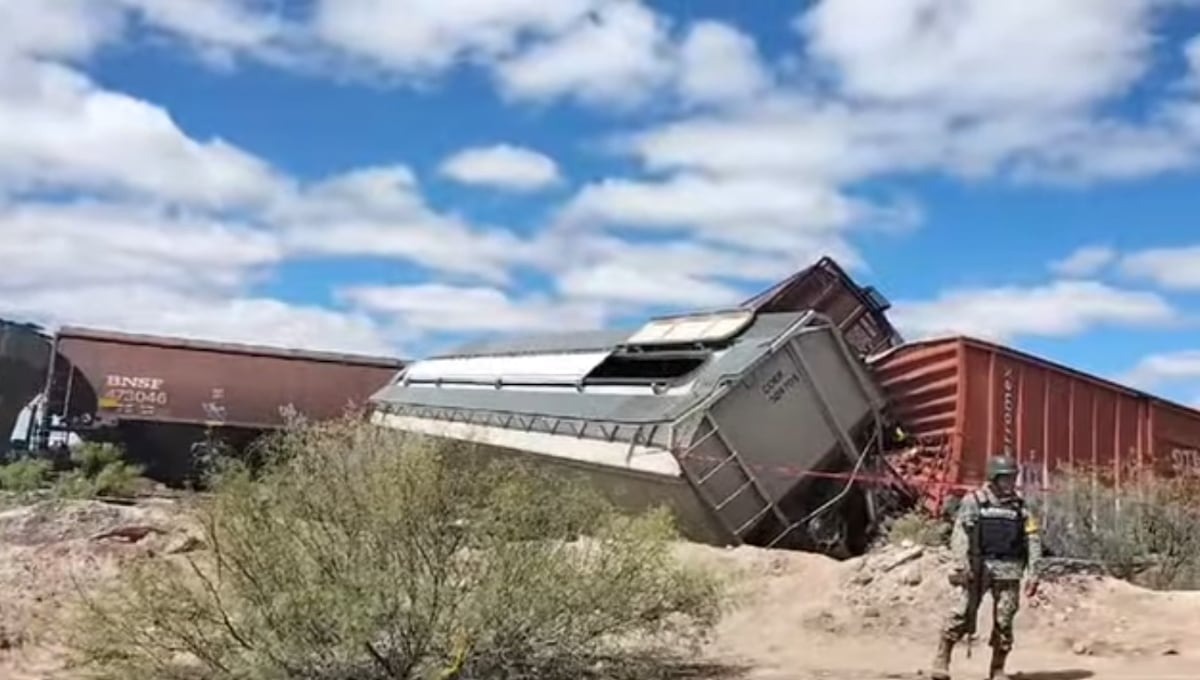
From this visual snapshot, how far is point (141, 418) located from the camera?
86.3 feet

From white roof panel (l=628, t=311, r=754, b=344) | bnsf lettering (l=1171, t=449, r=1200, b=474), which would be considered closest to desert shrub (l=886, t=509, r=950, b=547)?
white roof panel (l=628, t=311, r=754, b=344)

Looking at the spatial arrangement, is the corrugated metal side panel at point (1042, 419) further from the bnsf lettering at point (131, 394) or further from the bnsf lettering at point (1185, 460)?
the bnsf lettering at point (131, 394)

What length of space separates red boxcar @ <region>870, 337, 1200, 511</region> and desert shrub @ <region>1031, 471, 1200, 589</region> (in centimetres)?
71

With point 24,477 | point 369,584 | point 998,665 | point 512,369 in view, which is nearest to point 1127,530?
point 998,665

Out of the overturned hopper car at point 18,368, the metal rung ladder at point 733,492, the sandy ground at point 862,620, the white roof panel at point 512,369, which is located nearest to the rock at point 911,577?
the sandy ground at point 862,620

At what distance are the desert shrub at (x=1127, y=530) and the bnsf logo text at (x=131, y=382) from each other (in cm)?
1852

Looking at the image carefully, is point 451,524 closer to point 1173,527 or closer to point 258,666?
point 258,666

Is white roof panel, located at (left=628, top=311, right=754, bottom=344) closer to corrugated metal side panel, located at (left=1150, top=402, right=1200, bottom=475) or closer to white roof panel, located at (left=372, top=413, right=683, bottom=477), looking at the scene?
white roof panel, located at (left=372, top=413, right=683, bottom=477)

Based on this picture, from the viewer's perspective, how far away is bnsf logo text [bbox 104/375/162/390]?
86.7ft

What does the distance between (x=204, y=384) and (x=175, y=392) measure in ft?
1.95

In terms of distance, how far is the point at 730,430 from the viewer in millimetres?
14219

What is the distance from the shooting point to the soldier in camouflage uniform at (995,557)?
9.08 metres

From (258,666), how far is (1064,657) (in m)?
6.54

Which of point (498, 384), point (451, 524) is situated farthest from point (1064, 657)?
point (498, 384)
